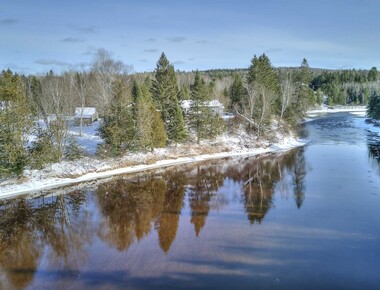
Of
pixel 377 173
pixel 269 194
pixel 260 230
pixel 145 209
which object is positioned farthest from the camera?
pixel 377 173

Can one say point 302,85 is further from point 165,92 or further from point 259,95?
point 165,92

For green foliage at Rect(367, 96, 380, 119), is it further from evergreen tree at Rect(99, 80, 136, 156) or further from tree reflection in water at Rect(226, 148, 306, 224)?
evergreen tree at Rect(99, 80, 136, 156)

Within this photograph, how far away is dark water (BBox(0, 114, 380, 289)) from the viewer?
52.5 ft

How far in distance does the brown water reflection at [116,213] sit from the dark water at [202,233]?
8 cm

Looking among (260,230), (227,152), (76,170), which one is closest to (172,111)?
(227,152)

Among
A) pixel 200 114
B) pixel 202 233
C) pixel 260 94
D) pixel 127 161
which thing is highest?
pixel 260 94

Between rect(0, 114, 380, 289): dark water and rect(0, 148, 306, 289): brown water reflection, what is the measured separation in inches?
3.1

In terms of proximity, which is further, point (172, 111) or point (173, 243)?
point (172, 111)

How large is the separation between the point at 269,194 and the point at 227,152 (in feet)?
67.2

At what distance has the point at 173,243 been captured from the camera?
65.8 ft

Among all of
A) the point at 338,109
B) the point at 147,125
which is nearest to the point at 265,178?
the point at 147,125

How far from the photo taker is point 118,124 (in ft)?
133

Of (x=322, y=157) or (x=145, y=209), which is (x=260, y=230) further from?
(x=322, y=157)

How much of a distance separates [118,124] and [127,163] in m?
4.85
